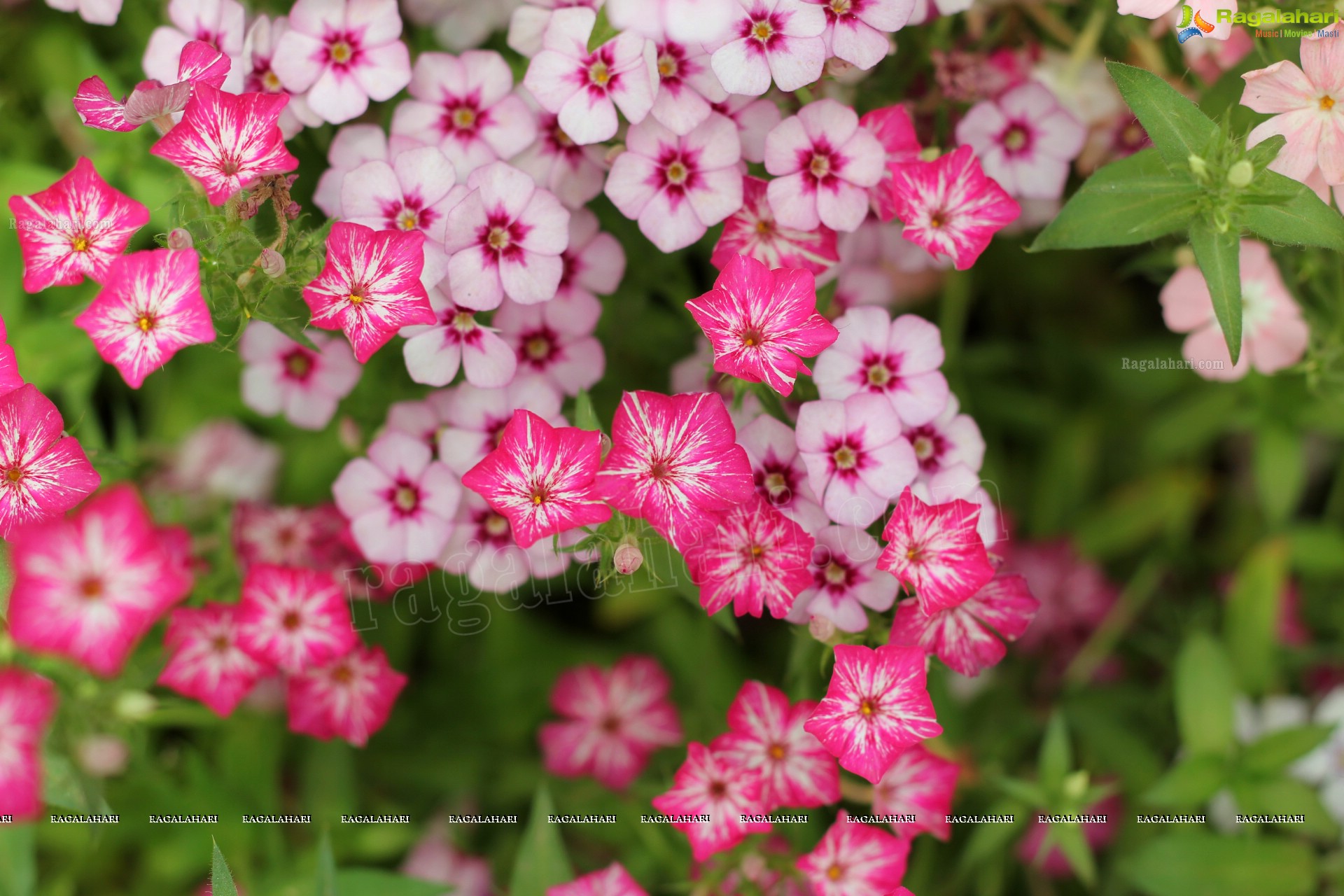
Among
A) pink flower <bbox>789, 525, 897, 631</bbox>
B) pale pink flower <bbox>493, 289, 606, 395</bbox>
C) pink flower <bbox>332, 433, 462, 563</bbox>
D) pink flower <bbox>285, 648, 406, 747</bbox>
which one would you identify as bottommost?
pink flower <bbox>285, 648, 406, 747</bbox>

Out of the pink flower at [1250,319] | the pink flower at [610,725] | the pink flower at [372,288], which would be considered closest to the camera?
the pink flower at [372,288]

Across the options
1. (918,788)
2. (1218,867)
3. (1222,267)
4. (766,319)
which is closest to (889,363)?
(766,319)

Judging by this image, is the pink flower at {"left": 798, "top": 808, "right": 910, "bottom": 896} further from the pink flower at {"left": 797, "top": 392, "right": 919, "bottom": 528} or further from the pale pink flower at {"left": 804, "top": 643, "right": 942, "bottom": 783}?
the pink flower at {"left": 797, "top": 392, "right": 919, "bottom": 528}

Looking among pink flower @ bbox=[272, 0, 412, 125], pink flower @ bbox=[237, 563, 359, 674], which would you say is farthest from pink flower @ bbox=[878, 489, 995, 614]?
pink flower @ bbox=[272, 0, 412, 125]

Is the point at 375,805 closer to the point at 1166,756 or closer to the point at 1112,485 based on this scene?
the point at 1166,756

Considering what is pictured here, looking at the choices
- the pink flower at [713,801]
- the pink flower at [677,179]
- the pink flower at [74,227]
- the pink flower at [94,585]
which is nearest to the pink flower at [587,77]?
the pink flower at [677,179]

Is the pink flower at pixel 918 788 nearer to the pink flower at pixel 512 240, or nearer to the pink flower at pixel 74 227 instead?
the pink flower at pixel 512 240
